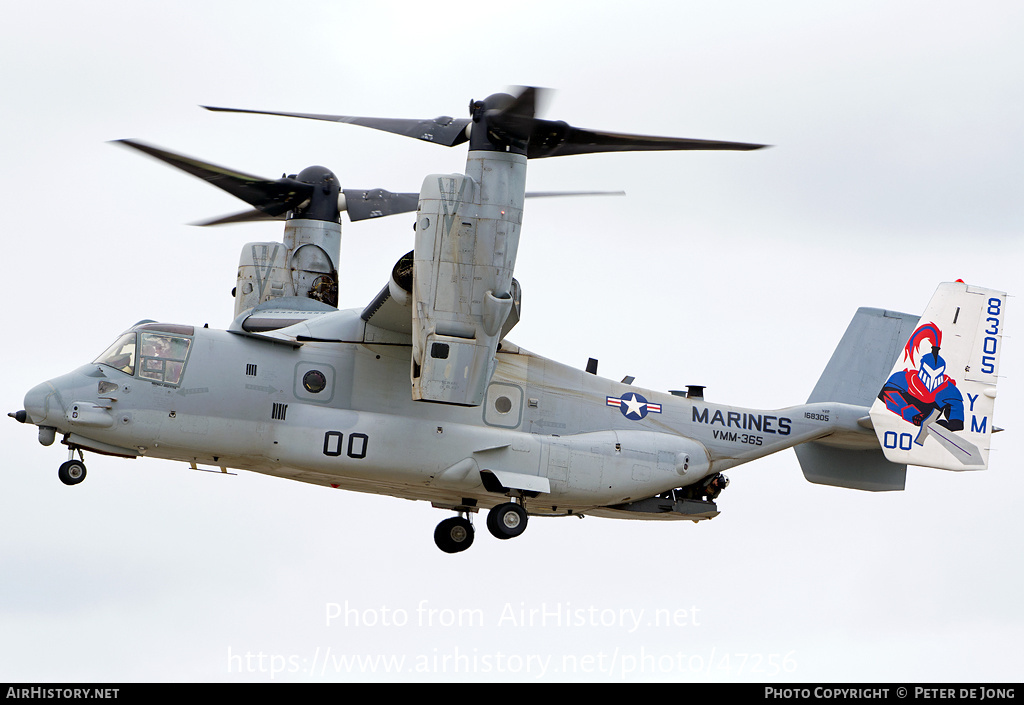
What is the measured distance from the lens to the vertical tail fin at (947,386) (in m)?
17.6

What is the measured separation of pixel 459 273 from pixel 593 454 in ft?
10.9

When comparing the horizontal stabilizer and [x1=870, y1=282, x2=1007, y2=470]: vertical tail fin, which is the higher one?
[x1=870, y1=282, x2=1007, y2=470]: vertical tail fin

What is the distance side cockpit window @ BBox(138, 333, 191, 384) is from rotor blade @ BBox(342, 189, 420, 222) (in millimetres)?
4093

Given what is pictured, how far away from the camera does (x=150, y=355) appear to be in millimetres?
16109

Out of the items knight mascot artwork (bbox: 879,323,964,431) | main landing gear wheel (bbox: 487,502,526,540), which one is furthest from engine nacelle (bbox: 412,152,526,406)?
knight mascot artwork (bbox: 879,323,964,431)

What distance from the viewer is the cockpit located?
16.1 m

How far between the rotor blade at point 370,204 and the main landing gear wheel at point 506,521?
4.86 meters

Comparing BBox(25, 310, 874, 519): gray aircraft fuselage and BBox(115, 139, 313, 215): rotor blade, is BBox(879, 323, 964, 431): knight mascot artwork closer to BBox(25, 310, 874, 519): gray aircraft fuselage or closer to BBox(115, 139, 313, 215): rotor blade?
BBox(25, 310, 874, 519): gray aircraft fuselage

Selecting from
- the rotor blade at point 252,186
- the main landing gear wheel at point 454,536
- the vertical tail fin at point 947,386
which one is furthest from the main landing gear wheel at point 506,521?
the rotor blade at point 252,186

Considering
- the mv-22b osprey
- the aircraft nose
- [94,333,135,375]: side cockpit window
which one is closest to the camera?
the mv-22b osprey

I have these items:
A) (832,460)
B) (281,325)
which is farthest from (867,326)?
(281,325)

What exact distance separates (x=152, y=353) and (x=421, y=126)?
3.91 m

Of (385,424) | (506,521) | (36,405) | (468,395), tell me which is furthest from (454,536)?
(36,405)

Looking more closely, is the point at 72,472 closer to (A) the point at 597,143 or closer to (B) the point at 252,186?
(B) the point at 252,186
